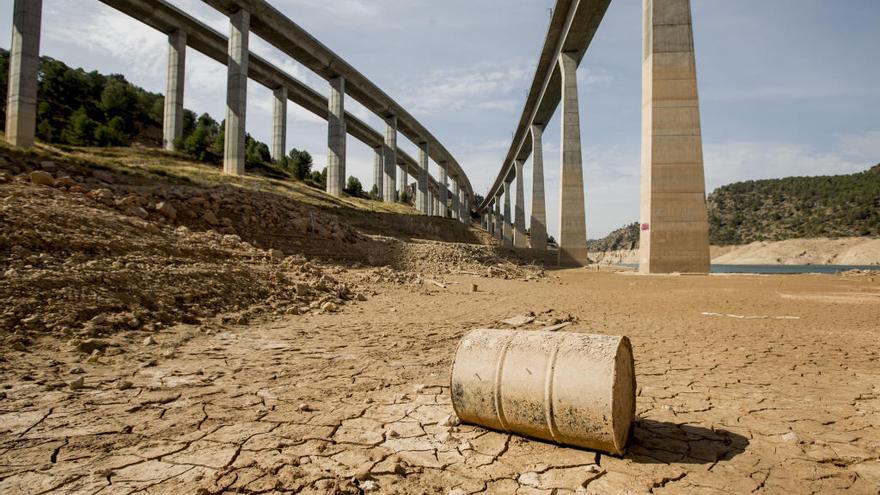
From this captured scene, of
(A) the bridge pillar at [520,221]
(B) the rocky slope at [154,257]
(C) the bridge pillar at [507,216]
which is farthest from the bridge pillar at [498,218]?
(B) the rocky slope at [154,257]

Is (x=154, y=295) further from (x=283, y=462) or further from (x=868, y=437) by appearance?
(x=868, y=437)

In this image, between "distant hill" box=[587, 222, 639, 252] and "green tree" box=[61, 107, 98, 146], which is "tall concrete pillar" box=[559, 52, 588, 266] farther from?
"distant hill" box=[587, 222, 639, 252]

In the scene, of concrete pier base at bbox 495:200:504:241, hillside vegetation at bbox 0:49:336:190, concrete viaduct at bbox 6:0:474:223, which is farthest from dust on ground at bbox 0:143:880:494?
concrete pier base at bbox 495:200:504:241

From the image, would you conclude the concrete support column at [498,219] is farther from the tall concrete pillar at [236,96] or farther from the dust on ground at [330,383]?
the dust on ground at [330,383]

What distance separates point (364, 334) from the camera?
599cm

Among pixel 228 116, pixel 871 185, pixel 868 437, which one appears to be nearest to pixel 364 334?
pixel 868 437

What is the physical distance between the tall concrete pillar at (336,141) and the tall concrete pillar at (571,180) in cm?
1754

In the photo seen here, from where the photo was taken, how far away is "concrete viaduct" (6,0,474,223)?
1988 cm

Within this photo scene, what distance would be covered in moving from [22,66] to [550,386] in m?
27.5

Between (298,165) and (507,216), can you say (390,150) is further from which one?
(507,216)

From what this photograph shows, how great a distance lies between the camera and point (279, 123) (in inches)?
1622

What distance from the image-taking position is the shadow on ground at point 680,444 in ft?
8.10

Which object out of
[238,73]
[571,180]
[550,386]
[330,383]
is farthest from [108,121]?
[550,386]

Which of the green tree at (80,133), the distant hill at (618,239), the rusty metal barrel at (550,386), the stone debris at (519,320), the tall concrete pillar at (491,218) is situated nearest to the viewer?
the rusty metal barrel at (550,386)
